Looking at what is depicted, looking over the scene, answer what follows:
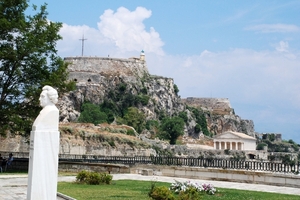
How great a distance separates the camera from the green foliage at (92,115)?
86156 mm

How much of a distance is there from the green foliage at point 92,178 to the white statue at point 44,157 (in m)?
9.49

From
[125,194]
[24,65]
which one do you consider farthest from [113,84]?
[125,194]

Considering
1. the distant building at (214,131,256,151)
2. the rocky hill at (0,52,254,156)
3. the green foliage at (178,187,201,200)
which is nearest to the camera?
the green foliage at (178,187,201,200)

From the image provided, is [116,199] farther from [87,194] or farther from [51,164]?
[51,164]

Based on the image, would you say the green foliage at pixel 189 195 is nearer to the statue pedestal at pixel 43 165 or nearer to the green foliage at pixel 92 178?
the statue pedestal at pixel 43 165

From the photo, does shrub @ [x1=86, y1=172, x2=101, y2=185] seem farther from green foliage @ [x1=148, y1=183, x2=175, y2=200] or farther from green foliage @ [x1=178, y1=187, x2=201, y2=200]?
green foliage @ [x1=178, y1=187, x2=201, y2=200]

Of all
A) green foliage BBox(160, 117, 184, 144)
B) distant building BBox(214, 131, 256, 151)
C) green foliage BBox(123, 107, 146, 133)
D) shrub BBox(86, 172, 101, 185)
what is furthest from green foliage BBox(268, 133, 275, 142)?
shrub BBox(86, 172, 101, 185)

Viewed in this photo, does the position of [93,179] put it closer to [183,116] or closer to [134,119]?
[134,119]

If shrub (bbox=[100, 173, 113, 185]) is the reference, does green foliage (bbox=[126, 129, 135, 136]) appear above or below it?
above

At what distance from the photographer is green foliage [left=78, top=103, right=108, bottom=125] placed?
8616cm

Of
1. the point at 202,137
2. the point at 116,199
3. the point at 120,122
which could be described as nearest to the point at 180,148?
the point at 120,122

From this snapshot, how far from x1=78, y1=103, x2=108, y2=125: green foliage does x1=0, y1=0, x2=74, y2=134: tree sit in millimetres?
56755

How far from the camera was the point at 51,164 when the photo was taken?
942 cm

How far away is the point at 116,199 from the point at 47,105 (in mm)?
5298
